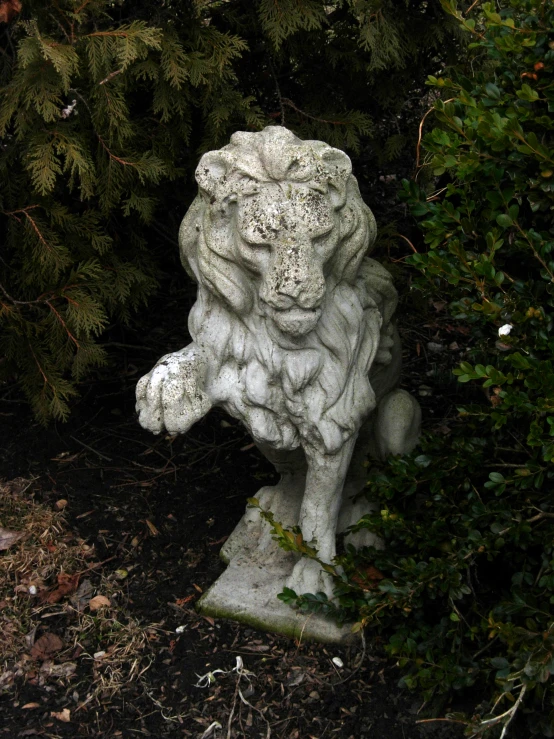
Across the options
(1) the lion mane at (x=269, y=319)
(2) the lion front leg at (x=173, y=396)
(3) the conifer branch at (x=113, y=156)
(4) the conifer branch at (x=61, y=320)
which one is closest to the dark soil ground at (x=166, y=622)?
(4) the conifer branch at (x=61, y=320)

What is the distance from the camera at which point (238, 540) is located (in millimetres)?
3602

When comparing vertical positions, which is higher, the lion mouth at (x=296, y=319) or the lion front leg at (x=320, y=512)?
the lion mouth at (x=296, y=319)

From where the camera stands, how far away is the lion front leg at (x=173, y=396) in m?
2.83

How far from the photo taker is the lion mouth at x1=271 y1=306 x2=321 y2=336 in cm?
271

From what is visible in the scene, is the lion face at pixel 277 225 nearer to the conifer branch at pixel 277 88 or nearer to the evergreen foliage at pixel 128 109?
the evergreen foliage at pixel 128 109

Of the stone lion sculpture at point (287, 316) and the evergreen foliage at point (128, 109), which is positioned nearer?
the stone lion sculpture at point (287, 316)

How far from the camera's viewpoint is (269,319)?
2797 mm

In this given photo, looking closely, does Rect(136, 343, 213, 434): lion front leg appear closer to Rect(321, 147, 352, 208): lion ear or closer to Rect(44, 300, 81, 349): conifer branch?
Rect(321, 147, 352, 208): lion ear

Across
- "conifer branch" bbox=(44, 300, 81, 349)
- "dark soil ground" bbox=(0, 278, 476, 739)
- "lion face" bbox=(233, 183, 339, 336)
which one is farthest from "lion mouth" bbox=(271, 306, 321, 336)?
"conifer branch" bbox=(44, 300, 81, 349)

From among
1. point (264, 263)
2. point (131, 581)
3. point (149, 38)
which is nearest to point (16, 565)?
point (131, 581)

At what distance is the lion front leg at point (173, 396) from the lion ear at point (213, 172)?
0.51 metres

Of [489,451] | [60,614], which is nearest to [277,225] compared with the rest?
[489,451]

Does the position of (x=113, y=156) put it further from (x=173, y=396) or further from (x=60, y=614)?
(x=60, y=614)

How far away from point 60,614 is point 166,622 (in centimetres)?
40
